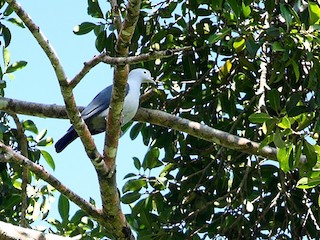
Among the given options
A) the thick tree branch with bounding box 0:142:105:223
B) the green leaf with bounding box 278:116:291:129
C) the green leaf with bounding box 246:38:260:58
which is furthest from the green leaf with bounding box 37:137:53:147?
the green leaf with bounding box 278:116:291:129

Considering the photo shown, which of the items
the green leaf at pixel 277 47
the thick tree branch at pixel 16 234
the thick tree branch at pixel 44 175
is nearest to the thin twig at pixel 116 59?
the thick tree branch at pixel 44 175

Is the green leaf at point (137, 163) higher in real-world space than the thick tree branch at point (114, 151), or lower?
higher

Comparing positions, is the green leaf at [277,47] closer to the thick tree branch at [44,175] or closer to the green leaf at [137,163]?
the green leaf at [137,163]

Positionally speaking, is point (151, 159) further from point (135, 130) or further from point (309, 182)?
point (309, 182)

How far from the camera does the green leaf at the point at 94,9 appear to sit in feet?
16.2

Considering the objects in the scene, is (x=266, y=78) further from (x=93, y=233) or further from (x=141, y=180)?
(x=93, y=233)

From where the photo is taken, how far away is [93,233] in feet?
15.1

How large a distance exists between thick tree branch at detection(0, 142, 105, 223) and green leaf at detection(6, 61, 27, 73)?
1.46 metres

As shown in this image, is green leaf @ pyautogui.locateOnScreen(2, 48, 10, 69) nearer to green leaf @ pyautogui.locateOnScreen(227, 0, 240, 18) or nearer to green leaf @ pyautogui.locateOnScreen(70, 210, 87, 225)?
green leaf @ pyautogui.locateOnScreen(70, 210, 87, 225)

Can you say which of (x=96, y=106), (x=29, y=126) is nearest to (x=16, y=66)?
(x=29, y=126)

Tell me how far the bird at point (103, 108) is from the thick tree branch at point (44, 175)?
2.67 ft

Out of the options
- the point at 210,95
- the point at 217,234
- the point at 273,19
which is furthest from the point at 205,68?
the point at 217,234

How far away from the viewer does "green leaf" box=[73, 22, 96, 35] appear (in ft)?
16.5

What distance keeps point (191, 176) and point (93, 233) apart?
63 centimetres
